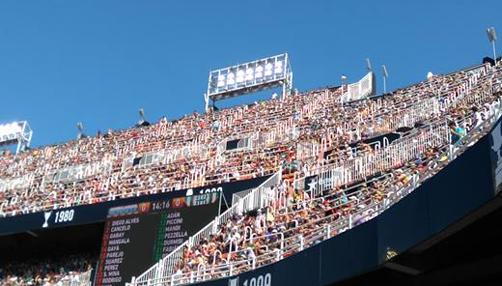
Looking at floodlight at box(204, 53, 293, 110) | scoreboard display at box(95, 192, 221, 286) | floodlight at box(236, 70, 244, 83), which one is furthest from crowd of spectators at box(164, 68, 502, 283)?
floodlight at box(236, 70, 244, 83)

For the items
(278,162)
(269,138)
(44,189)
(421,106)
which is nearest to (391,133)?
(421,106)

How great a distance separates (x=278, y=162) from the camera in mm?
25500

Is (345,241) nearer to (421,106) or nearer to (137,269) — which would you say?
(137,269)

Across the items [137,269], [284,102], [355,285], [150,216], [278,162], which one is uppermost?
[284,102]

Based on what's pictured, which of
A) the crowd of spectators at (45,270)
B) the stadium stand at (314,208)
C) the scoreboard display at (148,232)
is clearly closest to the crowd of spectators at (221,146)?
the stadium stand at (314,208)

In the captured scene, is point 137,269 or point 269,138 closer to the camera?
point 137,269

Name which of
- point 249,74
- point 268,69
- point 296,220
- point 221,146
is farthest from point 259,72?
point 296,220

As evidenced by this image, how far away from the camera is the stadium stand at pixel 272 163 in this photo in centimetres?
1747

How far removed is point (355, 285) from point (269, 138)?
15.4 meters

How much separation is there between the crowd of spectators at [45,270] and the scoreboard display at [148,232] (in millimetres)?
4211

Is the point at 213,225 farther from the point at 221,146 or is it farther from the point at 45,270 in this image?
the point at 45,270

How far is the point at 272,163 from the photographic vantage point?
2564 centimetres

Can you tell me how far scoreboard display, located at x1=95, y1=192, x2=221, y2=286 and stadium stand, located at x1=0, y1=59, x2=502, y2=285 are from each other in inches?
50.1

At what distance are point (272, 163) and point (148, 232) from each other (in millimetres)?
4954
